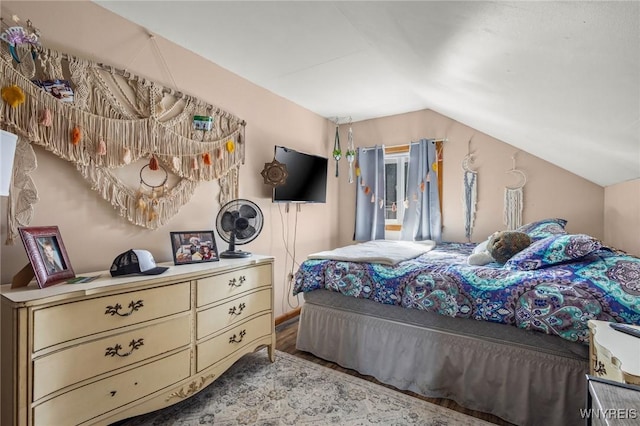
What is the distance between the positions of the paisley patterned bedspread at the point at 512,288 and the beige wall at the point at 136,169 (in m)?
1.09

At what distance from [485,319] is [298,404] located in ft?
4.12

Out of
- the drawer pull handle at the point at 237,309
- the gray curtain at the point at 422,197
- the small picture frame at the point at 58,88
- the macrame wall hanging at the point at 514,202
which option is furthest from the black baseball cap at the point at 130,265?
the macrame wall hanging at the point at 514,202

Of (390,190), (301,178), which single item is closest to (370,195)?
(390,190)

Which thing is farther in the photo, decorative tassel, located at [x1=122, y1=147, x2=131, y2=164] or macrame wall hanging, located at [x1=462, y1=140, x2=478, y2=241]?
macrame wall hanging, located at [x1=462, y1=140, x2=478, y2=241]

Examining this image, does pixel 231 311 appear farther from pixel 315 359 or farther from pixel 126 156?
pixel 126 156

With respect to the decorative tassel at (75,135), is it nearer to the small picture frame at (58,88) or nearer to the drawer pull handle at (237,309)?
the small picture frame at (58,88)

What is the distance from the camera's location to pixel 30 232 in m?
1.34

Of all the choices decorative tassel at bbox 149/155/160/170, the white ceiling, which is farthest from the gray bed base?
decorative tassel at bbox 149/155/160/170

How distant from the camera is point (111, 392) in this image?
54.2 inches

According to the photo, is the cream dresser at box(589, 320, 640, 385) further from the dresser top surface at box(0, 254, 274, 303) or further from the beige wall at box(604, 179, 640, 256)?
the dresser top surface at box(0, 254, 274, 303)

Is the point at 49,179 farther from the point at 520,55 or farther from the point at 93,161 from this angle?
the point at 520,55

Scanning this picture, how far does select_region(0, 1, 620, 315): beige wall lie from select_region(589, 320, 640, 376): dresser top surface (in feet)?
7.06

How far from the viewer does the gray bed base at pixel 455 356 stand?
157cm

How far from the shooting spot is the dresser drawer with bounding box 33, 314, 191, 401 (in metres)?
1.18
